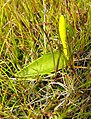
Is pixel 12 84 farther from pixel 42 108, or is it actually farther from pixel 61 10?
pixel 61 10

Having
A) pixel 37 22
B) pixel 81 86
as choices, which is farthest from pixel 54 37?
pixel 81 86

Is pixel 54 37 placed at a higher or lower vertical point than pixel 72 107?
higher

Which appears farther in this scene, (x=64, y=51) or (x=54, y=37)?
(x=54, y=37)

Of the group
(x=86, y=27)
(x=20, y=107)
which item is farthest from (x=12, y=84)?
(x=86, y=27)

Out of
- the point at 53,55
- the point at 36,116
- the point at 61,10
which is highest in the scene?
the point at 61,10

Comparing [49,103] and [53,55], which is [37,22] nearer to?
[53,55]

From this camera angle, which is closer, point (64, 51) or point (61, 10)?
point (64, 51)
